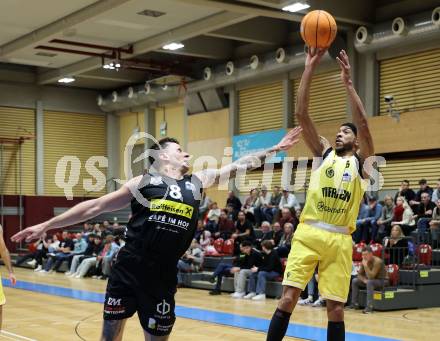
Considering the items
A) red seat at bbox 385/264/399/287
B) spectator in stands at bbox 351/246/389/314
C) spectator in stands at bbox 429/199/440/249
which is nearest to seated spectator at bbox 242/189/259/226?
spectator in stands at bbox 429/199/440/249

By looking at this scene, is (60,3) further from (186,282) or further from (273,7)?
(186,282)

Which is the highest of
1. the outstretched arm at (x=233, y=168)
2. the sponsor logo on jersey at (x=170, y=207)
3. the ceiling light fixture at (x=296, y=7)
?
the ceiling light fixture at (x=296, y=7)

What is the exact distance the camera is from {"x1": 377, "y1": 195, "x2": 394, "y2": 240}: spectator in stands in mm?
14508

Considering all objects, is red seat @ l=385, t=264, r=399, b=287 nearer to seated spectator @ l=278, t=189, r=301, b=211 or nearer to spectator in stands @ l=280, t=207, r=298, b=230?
spectator in stands @ l=280, t=207, r=298, b=230

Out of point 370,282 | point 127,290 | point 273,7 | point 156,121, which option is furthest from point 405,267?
point 156,121

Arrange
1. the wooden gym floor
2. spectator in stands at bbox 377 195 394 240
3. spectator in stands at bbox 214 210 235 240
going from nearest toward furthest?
the wooden gym floor
spectator in stands at bbox 377 195 394 240
spectator in stands at bbox 214 210 235 240

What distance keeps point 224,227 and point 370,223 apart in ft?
14.8

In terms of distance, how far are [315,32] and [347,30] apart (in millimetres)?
12900

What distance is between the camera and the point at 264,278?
14391 millimetres

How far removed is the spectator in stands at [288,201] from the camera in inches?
677

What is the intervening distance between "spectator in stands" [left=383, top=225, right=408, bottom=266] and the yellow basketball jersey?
8.22 meters

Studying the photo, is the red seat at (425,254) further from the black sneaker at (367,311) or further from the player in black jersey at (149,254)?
the player in black jersey at (149,254)

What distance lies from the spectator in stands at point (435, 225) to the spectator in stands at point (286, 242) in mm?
2866

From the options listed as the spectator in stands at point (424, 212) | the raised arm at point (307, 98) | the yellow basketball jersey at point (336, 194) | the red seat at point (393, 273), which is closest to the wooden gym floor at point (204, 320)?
the red seat at point (393, 273)
